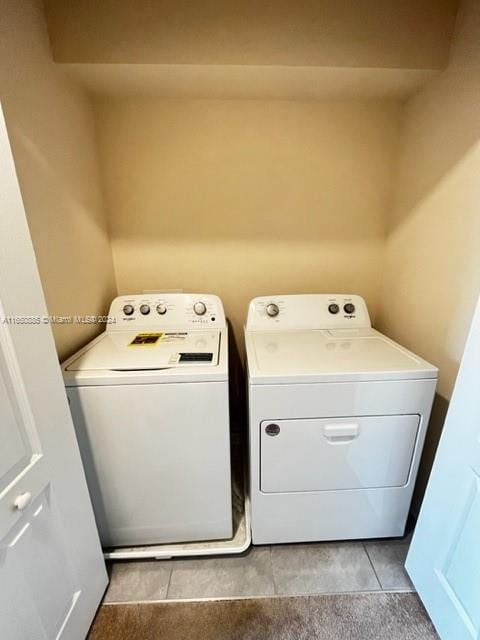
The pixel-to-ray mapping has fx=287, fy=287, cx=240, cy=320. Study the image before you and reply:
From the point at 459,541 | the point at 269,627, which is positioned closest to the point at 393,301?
the point at 459,541

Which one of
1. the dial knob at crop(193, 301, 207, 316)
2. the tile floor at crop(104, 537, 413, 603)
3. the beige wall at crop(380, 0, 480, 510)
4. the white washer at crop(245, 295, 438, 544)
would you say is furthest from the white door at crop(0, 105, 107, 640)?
the beige wall at crop(380, 0, 480, 510)

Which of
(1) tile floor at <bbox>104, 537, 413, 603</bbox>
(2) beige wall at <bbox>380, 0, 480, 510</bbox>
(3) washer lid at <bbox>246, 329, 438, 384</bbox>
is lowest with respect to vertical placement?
(1) tile floor at <bbox>104, 537, 413, 603</bbox>

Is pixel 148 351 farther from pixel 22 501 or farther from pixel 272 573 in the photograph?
pixel 272 573

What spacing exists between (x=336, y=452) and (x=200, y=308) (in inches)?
37.9

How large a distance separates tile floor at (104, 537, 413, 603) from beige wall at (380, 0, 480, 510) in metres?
0.45

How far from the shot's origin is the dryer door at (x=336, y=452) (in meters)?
1.15

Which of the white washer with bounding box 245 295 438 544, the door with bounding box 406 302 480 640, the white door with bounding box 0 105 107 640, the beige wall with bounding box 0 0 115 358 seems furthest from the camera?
the white washer with bounding box 245 295 438 544

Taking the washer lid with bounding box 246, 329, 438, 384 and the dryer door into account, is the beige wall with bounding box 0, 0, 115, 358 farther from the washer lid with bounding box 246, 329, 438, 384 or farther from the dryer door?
the dryer door

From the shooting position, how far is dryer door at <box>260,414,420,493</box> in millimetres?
1152

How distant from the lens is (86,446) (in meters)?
1.15

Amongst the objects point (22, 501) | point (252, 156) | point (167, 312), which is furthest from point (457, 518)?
point (252, 156)

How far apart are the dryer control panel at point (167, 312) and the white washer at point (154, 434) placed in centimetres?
17

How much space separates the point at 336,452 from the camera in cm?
119

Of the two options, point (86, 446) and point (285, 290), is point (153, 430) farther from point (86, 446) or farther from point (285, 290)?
point (285, 290)
